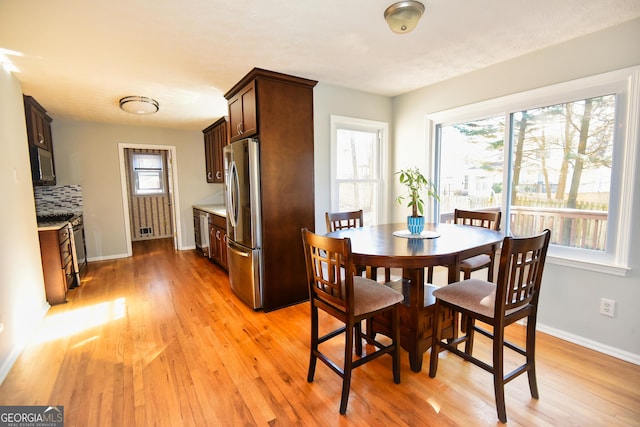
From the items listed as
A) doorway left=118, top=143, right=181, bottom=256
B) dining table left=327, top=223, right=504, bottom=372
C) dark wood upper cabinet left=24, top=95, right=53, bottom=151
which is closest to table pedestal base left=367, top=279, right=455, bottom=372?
dining table left=327, top=223, right=504, bottom=372

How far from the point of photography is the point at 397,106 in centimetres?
368

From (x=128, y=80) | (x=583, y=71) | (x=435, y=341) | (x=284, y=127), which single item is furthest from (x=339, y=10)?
(x=128, y=80)

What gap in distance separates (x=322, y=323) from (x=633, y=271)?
2.31 m

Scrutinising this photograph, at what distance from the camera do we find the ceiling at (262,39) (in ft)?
5.87

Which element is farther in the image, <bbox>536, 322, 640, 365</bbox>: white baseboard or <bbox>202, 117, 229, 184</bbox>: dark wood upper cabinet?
<bbox>202, 117, 229, 184</bbox>: dark wood upper cabinet

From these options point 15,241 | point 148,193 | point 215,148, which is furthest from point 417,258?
point 148,193

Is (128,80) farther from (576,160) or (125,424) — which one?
(576,160)

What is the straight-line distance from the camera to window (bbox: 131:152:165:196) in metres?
6.62

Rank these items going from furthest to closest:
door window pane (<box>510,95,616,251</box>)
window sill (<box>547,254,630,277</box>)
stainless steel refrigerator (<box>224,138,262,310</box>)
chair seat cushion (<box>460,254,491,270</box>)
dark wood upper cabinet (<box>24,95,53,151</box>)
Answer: dark wood upper cabinet (<box>24,95,53,151</box>), stainless steel refrigerator (<box>224,138,262,310</box>), chair seat cushion (<box>460,254,491,270</box>), door window pane (<box>510,95,616,251</box>), window sill (<box>547,254,630,277</box>)

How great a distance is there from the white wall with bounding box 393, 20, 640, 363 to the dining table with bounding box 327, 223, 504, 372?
0.84 meters

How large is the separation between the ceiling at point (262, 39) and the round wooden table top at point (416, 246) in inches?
56.5

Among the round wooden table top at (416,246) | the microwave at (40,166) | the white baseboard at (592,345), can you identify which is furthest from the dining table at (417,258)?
the microwave at (40,166)

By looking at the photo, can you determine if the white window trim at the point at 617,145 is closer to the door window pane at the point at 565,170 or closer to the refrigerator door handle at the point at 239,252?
the door window pane at the point at 565,170

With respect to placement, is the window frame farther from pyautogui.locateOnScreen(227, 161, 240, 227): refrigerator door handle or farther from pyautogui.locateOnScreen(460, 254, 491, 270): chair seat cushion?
pyautogui.locateOnScreen(460, 254, 491, 270): chair seat cushion
